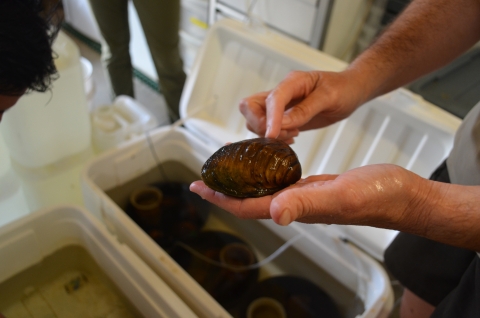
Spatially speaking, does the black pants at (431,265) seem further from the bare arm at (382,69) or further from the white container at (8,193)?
the white container at (8,193)

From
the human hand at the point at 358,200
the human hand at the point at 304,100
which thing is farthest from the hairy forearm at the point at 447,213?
the human hand at the point at 304,100

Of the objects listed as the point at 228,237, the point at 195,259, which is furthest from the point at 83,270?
the point at 228,237

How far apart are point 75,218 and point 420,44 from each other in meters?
0.98

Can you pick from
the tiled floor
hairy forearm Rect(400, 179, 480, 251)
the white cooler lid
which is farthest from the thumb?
the tiled floor

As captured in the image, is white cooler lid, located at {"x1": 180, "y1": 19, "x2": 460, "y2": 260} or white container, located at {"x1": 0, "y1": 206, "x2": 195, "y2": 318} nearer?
white container, located at {"x1": 0, "y1": 206, "x2": 195, "y2": 318}

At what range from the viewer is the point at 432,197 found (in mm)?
502

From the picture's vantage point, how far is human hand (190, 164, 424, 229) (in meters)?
0.47

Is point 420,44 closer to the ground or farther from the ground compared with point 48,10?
farther from the ground

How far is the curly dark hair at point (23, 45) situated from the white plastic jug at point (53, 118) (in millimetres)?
333

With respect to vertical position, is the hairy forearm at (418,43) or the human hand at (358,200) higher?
the hairy forearm at (418,43)

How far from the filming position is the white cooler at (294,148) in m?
0.98

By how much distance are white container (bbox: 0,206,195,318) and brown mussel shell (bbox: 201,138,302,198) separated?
0.36 m

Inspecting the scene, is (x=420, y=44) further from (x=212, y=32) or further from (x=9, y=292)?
(x=9, y=292)

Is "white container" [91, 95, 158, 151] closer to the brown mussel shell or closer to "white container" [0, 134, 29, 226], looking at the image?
"white container" [0, 134, 29, 226]
